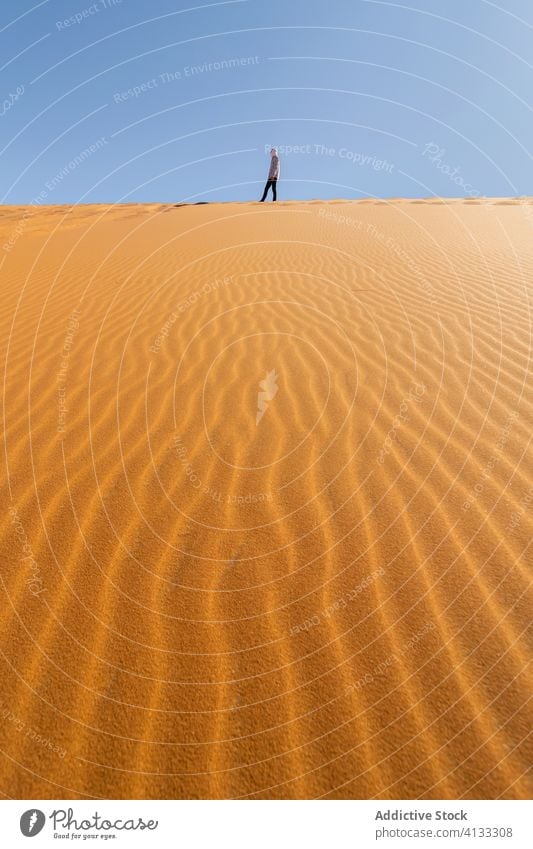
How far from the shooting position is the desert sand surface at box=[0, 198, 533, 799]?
1.89 meters

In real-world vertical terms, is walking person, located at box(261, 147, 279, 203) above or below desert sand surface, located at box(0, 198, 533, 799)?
above

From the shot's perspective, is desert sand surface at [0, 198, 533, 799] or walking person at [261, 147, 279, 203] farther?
walking person at [261, 147, 279, 203]

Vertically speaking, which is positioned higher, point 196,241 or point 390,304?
point 196,241

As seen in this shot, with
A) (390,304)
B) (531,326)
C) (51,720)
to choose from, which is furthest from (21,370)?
(531,326)

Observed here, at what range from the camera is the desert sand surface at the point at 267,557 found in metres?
1.89

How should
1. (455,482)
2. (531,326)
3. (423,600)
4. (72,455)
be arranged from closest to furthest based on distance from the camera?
(423,600)
(455,482)
(72,455)
(531,326)

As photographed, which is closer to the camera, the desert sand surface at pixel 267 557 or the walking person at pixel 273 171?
the desert sand surface at pixel 267 557

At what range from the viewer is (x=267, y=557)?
9.19ft

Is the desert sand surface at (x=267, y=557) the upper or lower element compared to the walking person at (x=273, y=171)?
lower

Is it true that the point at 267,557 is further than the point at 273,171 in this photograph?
No

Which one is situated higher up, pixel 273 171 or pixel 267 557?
pixel 273 171

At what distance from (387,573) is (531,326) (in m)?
5.18

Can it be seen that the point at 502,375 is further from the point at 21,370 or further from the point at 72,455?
the point at 21,370
